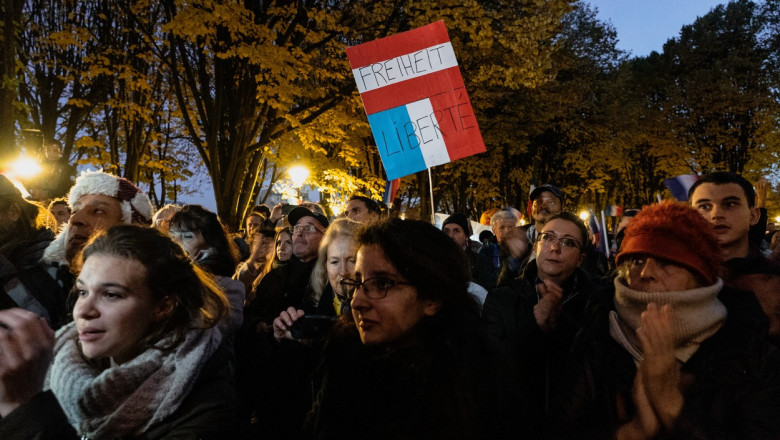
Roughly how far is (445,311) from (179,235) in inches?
82.3

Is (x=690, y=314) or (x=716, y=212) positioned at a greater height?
(x=716, y=212)

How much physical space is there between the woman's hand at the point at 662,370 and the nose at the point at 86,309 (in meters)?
2.03

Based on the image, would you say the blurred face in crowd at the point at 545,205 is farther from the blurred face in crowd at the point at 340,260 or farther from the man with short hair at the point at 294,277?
the blurred face in crowd at the point at 340,260

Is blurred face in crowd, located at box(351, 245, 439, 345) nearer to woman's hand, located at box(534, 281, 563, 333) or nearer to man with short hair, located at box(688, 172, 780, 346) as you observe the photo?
woman's hand, located at box(534, 281, 563, 333)

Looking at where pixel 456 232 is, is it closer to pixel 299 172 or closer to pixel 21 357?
pixel 21 357

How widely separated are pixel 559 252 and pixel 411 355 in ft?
5.30

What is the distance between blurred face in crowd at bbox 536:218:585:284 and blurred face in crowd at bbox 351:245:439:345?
136cm

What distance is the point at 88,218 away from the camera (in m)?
3.12

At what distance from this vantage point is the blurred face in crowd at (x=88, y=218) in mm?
3002

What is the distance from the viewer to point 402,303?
6.25ft

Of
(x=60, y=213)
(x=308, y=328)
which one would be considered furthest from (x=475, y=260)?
(x=60, y=213)

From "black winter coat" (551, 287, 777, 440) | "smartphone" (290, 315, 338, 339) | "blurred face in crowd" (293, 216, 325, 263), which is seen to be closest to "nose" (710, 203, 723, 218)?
"black winter coat" (551, 287, 777, 440)

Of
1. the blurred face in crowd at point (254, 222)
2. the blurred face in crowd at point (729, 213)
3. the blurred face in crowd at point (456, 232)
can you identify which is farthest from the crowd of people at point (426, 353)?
the blurred face in crowd at point (254, 222)

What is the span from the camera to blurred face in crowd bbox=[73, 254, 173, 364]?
1814 millimetres
